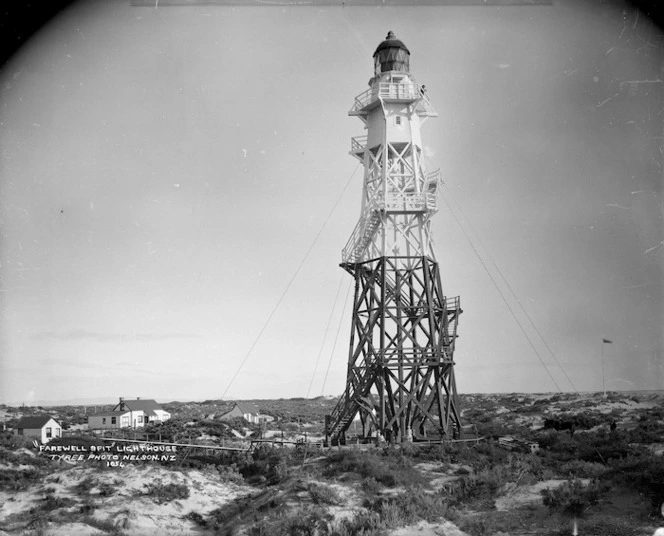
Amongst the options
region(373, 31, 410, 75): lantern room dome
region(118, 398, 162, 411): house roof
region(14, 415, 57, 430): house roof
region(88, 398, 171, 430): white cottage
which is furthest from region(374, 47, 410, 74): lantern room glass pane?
region(118, 398, 162, 411): house roof

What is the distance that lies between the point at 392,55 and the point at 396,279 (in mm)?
11686

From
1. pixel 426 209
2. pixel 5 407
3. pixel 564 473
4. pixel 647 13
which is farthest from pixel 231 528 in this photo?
pixel 5 407

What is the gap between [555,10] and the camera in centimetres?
2312

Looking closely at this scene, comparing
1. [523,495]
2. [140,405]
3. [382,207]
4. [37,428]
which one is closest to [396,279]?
[382,207]

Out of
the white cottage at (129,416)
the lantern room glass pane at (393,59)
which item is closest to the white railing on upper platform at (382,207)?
the lantern room glass pane at (393,59)

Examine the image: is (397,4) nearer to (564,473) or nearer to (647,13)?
(647,13)

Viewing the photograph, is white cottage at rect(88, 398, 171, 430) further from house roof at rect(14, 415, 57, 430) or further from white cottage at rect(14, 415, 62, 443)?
house roof at rect(14, 415, 57, 430)

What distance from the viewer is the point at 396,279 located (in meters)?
28.0

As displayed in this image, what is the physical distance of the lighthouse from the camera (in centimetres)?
A: 2716

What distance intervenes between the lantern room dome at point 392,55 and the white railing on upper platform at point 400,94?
130 cm

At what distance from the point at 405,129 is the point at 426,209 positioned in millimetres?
4466

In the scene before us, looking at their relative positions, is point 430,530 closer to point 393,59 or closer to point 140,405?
point 393,59

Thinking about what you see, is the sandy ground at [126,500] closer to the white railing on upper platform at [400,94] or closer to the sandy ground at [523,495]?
the sandy ground at [523,495]

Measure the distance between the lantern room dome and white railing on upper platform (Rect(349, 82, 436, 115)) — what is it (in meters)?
1.30
